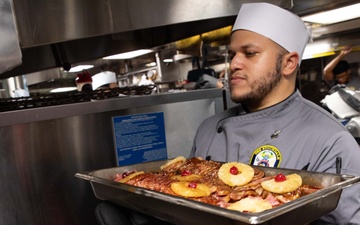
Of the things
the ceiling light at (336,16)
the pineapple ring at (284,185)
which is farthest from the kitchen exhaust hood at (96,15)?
the ceiling light at (336,16)

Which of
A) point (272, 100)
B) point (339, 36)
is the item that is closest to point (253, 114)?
point (272, 100)

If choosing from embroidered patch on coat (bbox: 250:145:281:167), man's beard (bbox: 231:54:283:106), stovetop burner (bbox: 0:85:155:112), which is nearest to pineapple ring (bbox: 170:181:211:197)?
embroidered patch on coat (bbox: 250:145:281:167)

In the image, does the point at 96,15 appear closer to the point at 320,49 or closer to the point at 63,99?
the point at 63,99

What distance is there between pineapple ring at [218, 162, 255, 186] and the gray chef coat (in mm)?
245

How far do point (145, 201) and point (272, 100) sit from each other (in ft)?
2.42

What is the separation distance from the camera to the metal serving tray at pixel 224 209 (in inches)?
23.3

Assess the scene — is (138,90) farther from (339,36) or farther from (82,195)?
(339,36)

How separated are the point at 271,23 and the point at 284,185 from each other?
2.41 ft

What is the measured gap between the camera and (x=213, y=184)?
0.92 meters

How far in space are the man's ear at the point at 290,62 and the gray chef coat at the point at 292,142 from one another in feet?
0.31

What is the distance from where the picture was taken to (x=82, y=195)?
4.62 ft

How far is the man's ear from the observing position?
4.33 ft

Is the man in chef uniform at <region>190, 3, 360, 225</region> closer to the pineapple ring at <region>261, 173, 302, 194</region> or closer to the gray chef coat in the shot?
the gray chef coat

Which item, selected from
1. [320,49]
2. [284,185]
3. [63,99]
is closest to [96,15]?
[63,99]
